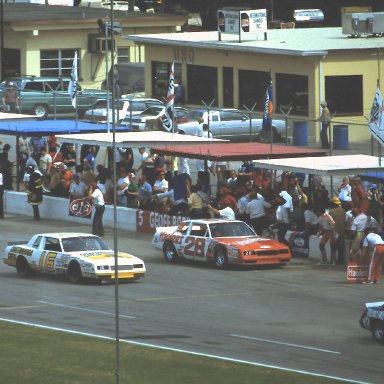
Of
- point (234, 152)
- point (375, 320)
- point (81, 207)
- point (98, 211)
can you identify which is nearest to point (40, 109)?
point (81, 207)

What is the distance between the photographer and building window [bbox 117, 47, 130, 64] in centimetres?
7544

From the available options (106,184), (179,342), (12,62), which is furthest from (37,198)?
(12,62)

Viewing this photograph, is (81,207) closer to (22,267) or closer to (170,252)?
(170,252)

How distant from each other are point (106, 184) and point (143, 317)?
1444 cm

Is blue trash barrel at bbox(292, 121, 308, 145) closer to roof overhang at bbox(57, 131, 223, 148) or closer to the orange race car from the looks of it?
roof overhang at bbox(57, 131, 223, 148)

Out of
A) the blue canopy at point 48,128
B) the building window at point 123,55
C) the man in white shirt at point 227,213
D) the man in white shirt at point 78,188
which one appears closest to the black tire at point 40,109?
the building window at point 123,55

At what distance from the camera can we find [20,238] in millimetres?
39594

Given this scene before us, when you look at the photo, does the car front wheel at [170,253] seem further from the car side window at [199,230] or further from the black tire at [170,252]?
the car side window at [199,230]

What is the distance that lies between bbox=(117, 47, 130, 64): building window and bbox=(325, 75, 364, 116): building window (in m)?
22.3

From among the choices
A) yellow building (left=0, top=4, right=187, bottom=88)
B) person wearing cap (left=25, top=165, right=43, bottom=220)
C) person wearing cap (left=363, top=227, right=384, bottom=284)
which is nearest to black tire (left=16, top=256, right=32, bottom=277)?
person wearing cap (left=363, top=227, right=384, bottom=284)

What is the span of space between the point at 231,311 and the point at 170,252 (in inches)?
257

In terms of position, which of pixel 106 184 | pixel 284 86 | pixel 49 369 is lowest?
pixel 49 369

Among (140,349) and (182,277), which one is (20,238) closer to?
(182,277)

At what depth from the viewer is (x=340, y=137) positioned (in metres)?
46.3
